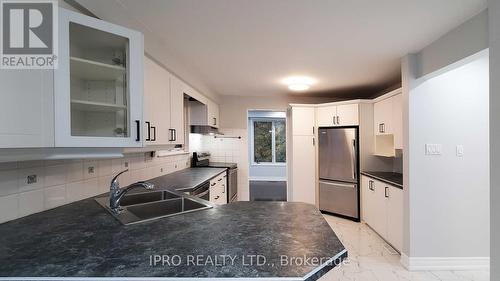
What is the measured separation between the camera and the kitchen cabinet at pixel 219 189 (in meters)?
3.16

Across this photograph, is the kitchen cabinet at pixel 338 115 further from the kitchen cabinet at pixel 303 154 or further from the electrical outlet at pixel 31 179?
the electrical outlet at pixel 31 179

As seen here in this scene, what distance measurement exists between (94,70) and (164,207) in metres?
1.04

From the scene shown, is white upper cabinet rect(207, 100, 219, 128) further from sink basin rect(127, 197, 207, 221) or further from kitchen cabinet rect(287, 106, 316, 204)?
sink basin rect(127, 197, 207, 221)

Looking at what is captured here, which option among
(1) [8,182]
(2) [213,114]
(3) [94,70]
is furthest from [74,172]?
(2) [213,114]

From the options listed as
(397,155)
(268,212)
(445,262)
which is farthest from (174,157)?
(445,262)

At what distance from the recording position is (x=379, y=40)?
219cm

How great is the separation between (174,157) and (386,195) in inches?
112

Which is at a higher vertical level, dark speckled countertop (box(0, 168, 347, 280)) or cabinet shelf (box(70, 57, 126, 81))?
cabinet shelf (box(70, 57, 126, 81))

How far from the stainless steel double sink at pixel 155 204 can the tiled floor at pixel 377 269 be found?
1.52 meters

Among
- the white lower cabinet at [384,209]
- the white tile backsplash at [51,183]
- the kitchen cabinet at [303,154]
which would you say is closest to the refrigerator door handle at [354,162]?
the white lower cabinet at [384,209]

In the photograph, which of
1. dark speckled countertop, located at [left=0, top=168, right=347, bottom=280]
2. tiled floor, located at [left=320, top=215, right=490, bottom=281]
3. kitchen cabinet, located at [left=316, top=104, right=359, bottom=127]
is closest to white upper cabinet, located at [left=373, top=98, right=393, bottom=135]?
kitchen cabinet, located at [left=316, top=104, right=359, bottom=127]

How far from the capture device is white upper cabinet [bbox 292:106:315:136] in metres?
4.44

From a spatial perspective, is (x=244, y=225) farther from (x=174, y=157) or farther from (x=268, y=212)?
(x=174, y=157)

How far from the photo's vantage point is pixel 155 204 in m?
1.78
